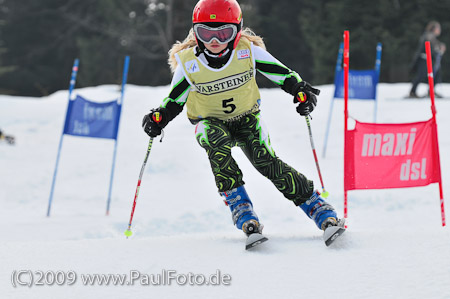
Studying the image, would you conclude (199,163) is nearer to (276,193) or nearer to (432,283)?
(276,193)

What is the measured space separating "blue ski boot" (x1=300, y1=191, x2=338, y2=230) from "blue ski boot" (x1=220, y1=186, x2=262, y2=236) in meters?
0.32

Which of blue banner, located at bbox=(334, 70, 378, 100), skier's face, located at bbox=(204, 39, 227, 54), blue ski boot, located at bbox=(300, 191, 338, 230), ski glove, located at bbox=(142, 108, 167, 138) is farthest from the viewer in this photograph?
blue banner, located at bbox=(334, 70, 378, 100)

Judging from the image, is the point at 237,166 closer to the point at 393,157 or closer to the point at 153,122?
the point at 153,122

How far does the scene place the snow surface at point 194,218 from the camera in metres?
2.47

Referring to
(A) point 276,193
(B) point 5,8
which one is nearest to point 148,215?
(A) point 276,193

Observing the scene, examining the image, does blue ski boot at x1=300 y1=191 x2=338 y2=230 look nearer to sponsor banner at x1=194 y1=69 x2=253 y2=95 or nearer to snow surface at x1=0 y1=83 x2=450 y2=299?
snow surface at x1=0 y1=83 x2=450 y2=299

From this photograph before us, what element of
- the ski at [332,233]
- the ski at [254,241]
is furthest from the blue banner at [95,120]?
the ski at [332,233]

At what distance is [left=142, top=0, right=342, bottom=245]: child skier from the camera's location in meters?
3.17

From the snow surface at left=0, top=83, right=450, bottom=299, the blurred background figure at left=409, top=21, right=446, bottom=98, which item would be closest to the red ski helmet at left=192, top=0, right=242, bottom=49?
the snow surface at left=0, top=83, right=450, bottom=299

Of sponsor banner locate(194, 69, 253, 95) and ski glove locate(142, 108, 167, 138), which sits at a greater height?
sponsor banner locate(194, 69, 253, 95)

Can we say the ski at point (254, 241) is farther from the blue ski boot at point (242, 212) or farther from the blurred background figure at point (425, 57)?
the blurred background figure at point (425, 57)

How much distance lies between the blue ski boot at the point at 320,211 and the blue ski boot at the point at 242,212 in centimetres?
32

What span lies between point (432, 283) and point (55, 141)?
887 centimetres

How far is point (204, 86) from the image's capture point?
331cm
